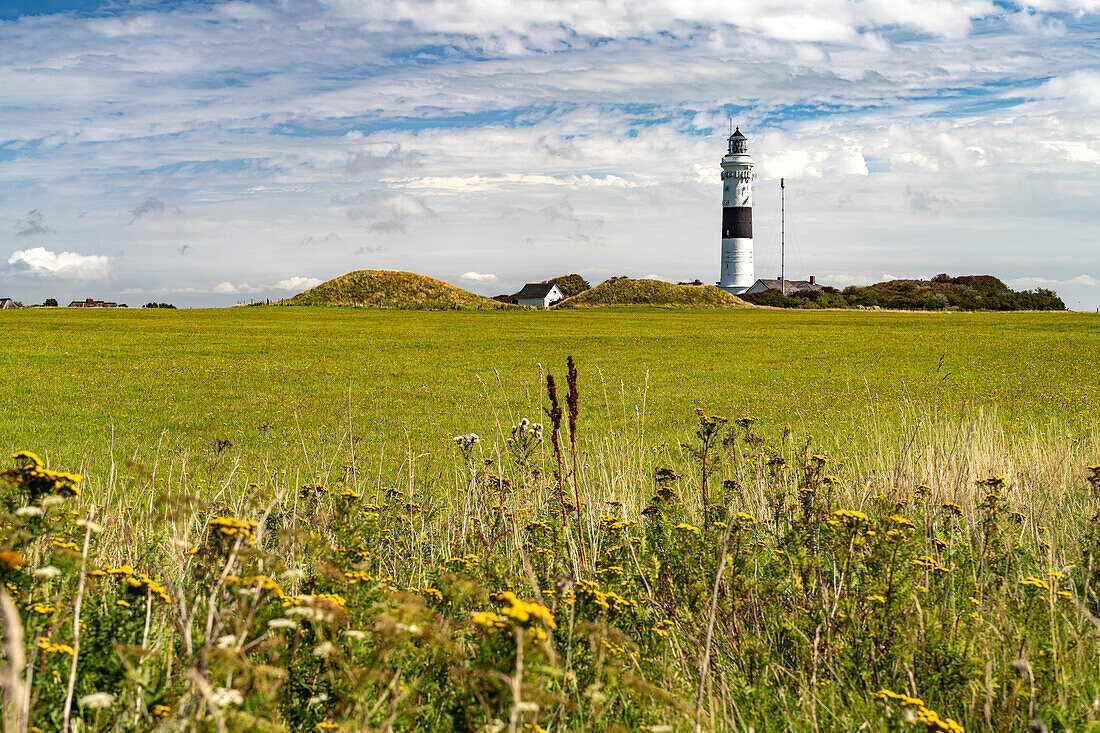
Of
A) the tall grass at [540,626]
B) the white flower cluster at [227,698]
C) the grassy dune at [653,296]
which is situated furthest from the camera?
the grassy dune at [653,296]

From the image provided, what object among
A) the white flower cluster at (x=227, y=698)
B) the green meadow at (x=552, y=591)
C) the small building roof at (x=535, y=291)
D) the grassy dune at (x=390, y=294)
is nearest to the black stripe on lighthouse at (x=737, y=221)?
the small building roof at (x=535, y=291)

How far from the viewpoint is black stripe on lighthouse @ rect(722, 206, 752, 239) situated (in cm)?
9225

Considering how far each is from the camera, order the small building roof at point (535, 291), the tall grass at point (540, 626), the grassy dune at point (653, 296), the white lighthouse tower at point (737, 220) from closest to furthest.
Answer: the tall grass at point (540, 626) → the grassy dune at point (653, 296) → the white lighthouse tower at point (737, 220) → the small building roof at point (535, 291)

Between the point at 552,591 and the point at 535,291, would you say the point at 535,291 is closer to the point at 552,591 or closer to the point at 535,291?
the point at 535,291

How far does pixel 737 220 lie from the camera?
9281 cm

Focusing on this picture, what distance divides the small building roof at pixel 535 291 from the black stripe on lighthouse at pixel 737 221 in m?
24.1

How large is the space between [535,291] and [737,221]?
27.8 metres

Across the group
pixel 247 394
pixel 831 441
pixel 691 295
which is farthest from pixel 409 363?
pixel 691 295

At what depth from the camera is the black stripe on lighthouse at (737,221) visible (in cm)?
9225

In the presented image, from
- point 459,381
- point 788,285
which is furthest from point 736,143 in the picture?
point 459,381

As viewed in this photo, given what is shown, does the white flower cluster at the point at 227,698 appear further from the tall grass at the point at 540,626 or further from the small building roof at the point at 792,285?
the small building roof at the point at 792,285

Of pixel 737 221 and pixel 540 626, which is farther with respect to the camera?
pixel 737 221

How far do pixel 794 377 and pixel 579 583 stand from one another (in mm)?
16542

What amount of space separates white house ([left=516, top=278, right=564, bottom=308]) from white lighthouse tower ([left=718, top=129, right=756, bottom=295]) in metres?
22.2
